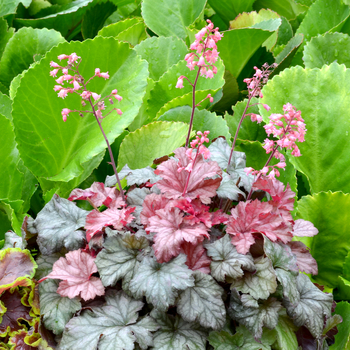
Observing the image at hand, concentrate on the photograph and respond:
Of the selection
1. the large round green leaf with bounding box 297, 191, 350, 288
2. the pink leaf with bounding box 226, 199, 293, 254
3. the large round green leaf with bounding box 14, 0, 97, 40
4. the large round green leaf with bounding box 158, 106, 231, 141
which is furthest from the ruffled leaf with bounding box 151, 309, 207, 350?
the large round green leaf with bounding box 14, 0, 97, 40

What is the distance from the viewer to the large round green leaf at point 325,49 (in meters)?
1.51

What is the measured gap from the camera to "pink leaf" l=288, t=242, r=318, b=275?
91 cm

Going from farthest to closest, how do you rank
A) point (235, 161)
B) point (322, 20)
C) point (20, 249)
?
point (322, 20) < point (235, 161) < point (20, 249)

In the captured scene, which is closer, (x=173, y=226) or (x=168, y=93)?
(x=173, y=226)

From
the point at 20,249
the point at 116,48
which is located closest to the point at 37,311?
the point at 20,249

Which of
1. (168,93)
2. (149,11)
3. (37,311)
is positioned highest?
(149,11)

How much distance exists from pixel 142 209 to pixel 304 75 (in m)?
0.72

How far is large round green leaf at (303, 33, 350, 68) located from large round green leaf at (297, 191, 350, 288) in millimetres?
631

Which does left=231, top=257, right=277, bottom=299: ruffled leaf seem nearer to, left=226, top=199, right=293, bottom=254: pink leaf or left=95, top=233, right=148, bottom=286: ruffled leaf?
left=226, top=199, right=293, bottom=254: pink leaf

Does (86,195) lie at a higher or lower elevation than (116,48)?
lower

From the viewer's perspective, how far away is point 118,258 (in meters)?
0.85

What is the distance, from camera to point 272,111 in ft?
4.21

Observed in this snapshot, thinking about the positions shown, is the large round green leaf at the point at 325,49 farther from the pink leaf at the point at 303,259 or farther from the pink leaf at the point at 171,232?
the pink leaf at the point at 171,232

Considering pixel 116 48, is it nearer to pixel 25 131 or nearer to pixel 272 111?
pixel 25 131
